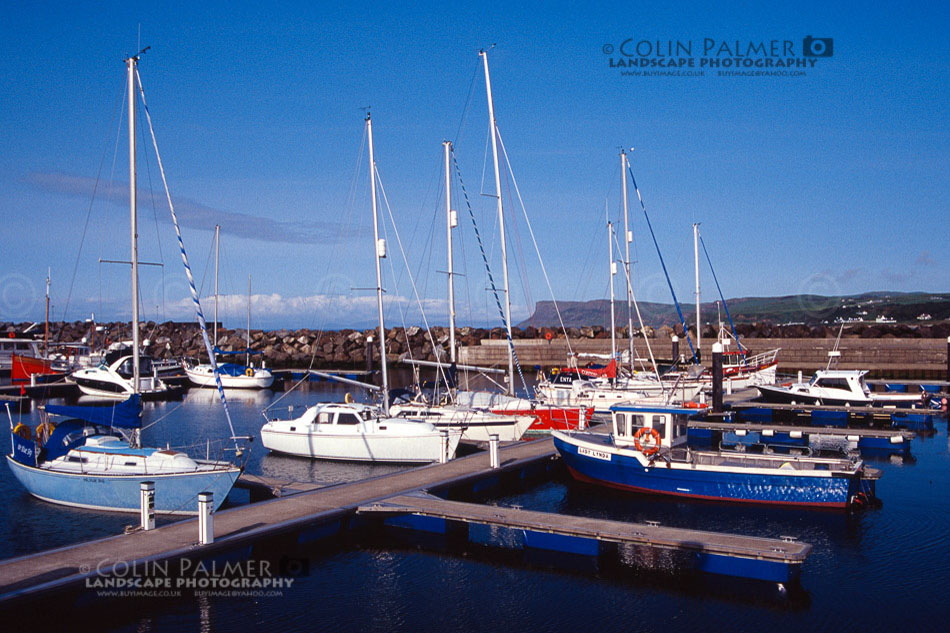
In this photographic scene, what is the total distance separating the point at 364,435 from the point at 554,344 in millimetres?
50550

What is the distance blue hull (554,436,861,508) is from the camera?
19.2 m

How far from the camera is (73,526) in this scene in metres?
17.8

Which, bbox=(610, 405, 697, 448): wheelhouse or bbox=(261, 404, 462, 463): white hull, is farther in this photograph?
bbox=(261, 404, 462, 463): white hull

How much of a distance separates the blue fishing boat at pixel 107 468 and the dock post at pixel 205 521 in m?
3.60

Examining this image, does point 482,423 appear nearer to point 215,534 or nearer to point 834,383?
point 215,534

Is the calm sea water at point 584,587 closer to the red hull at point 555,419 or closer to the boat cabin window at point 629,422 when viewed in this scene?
the boat cabin window at point 629,422

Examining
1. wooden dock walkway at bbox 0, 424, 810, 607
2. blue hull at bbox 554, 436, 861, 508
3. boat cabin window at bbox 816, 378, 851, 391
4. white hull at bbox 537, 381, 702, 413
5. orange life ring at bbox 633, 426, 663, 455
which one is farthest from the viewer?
boat cabin window at bbox 816, 378, 851, 391

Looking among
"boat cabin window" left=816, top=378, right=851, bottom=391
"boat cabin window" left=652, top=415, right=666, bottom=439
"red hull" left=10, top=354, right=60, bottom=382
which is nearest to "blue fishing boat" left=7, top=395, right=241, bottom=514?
"boat cabin window" left=652, top=415, right=666, bottom=439

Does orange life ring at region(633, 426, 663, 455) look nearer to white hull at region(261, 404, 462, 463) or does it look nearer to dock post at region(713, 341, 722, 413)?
white hull at region(261, 404, 462, 463)

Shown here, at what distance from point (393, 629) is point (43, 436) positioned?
13.1 meters

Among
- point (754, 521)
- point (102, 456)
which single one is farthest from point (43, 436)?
point (754, 521)

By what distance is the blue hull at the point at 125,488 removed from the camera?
57.2 ft

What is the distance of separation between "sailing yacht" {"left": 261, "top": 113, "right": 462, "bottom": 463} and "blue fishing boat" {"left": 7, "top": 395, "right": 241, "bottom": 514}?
6.84 m

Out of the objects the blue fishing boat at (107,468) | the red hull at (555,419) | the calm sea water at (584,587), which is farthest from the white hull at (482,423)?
the blue fishing boat at (107,468)
